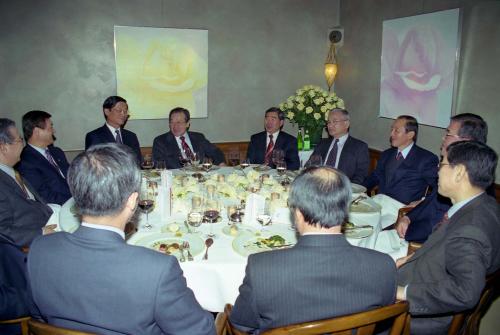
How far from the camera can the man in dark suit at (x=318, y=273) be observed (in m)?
1.48

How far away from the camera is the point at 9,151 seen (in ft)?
9.66

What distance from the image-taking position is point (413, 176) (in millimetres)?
3793

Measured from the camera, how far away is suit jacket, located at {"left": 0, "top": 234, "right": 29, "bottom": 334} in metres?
1.93

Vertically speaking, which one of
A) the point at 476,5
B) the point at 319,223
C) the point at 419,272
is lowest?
the point at 419,272

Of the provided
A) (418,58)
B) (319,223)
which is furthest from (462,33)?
(319,223)

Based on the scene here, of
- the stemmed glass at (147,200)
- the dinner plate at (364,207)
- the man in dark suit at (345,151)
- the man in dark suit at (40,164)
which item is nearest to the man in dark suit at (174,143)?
the man in dark suit at (40,164)

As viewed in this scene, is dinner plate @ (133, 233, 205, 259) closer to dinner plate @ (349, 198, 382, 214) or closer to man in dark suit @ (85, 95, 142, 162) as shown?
dinner plate @ (349, 198, 382, 214)

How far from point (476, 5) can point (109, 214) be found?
14.0ft

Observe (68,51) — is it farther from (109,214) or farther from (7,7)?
(109,214)

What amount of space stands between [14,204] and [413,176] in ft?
10.8

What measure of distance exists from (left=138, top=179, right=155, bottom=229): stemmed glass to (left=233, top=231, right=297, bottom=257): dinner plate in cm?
60

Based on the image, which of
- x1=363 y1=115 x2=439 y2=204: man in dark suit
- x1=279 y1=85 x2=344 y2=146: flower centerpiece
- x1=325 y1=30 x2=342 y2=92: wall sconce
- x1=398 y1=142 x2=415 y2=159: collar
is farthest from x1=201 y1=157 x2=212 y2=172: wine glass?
x1=325 y1=30 x2=342 y2=92: wall sconce

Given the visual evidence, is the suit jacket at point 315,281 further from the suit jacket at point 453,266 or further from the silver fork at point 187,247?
the silver fork at point 187,247

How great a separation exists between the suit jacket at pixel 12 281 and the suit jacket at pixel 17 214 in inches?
33.2
